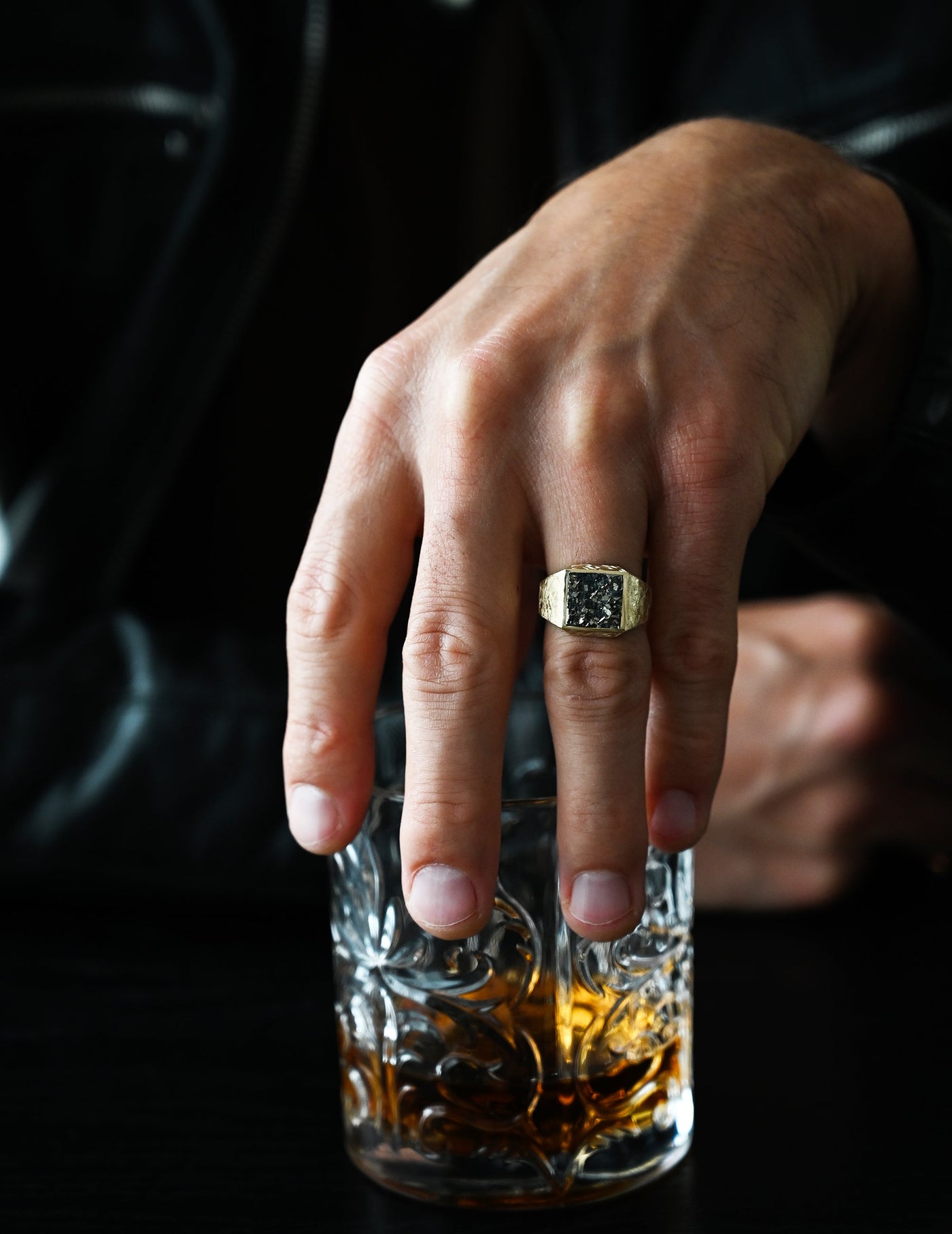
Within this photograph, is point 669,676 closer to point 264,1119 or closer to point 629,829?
point 629,829

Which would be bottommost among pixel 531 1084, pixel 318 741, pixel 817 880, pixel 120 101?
pixel 817 880

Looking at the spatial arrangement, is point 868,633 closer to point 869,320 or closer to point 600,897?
point 869,320

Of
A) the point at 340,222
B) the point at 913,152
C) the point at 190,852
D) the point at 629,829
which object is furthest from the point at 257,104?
the point at 629,829

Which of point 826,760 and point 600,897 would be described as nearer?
point 600,897

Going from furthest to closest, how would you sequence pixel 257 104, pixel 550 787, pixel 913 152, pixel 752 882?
pixel 257 104, pixel 913 152, pixel 752 882, pixel 550 787

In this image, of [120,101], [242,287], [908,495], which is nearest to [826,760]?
[908,495]

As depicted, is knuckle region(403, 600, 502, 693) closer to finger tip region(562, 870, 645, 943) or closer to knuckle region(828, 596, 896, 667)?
finger tip region(562, 870, 645, 943)
